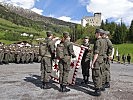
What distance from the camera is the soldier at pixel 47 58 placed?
11867mm

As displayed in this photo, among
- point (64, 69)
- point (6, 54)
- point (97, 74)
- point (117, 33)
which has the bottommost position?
point (97, 74)

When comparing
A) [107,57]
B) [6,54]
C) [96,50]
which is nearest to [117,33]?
[6,54]

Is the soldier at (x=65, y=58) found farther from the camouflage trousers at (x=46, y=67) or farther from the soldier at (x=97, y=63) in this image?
the soldier at (x=97, y=63)

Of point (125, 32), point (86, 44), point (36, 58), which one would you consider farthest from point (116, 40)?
point (86, 44)

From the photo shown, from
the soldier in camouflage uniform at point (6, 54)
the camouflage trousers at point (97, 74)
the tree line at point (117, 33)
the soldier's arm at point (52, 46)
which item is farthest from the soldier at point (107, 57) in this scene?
the tree line at point (117, 33)

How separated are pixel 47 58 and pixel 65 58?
34.6 inches

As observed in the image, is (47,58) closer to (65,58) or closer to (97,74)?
(65,58)

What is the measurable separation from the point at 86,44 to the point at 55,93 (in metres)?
3.17

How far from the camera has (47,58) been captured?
11930 mm

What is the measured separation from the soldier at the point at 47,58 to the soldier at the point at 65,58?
561 millimetres

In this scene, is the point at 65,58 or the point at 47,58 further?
the point at 47,58

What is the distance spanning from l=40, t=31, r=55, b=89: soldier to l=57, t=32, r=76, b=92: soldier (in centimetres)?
56

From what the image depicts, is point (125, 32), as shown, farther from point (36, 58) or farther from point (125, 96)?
point (125, 96)

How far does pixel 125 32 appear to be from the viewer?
13238cm
